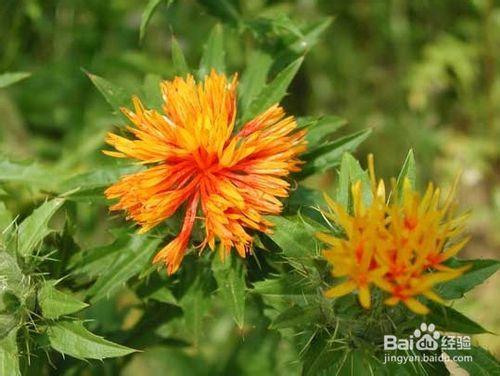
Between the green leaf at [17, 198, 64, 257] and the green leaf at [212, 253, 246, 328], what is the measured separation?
0.60 metres

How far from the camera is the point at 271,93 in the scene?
2494 millimetres

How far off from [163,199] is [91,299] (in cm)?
58

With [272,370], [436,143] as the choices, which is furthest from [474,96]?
[272,370]

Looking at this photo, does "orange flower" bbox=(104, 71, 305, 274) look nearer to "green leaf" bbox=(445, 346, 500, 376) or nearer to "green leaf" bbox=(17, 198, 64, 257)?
"green leaf" bbox=(17, 198, 64, 257)

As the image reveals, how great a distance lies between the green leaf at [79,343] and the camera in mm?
2096

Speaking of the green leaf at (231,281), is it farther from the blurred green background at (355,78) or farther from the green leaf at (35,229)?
the blurred green background at (355,78)

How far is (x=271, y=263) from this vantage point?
2.51 metres

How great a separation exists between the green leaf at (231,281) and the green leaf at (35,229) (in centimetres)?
60

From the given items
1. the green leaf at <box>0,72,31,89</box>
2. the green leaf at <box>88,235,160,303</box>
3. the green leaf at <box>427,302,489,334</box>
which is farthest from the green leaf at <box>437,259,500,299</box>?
the green leaf at <box>0,72,31,89</box>

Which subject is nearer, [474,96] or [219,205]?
[219,205]

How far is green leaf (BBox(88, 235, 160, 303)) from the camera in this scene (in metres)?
2.36

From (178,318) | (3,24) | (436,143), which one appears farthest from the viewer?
(436,143)

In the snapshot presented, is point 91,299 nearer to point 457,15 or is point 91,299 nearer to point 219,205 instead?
point 219,205

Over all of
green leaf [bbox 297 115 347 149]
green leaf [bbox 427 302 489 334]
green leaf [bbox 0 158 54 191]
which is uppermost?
green leaf [bbox 297 115 347 149]
